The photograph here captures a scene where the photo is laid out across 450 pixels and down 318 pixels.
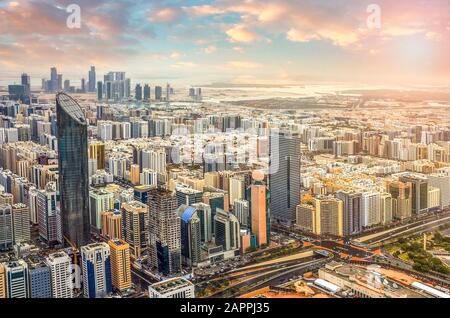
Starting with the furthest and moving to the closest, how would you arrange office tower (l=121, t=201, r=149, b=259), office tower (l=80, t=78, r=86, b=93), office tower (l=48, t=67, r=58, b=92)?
office tower (l=80, t=78, r=86, b=93) < office tower (l=48, t=67, r=58, b=92) < office tower (l=121, t=201, r=149, b=259)

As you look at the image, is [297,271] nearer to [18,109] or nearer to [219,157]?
[219,157]

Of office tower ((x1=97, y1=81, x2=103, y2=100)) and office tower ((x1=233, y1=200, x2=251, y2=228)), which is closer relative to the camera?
office tower ((x1=97, y1=81, x2=103, y2=100))

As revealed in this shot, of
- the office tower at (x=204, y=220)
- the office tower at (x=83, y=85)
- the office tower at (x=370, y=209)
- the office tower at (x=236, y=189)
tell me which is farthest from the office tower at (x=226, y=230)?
the office tower at (x=83, y=85)

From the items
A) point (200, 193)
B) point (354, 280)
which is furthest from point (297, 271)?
point (200, 193)

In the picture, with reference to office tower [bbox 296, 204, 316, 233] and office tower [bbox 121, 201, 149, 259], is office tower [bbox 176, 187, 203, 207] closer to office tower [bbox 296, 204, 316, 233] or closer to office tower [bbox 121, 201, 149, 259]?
office tower [bbox 121, 201, 149, 259]

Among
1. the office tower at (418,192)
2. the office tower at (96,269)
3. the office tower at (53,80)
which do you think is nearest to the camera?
the office tower at (96,269)

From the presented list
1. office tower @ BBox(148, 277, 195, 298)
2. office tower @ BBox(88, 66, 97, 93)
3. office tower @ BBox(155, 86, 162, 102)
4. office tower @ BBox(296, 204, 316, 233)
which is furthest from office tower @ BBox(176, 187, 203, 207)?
office tower @ BBox(148, 277, 195, 298)

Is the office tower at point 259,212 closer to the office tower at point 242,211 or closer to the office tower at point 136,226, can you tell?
the office tower at point 242,211
